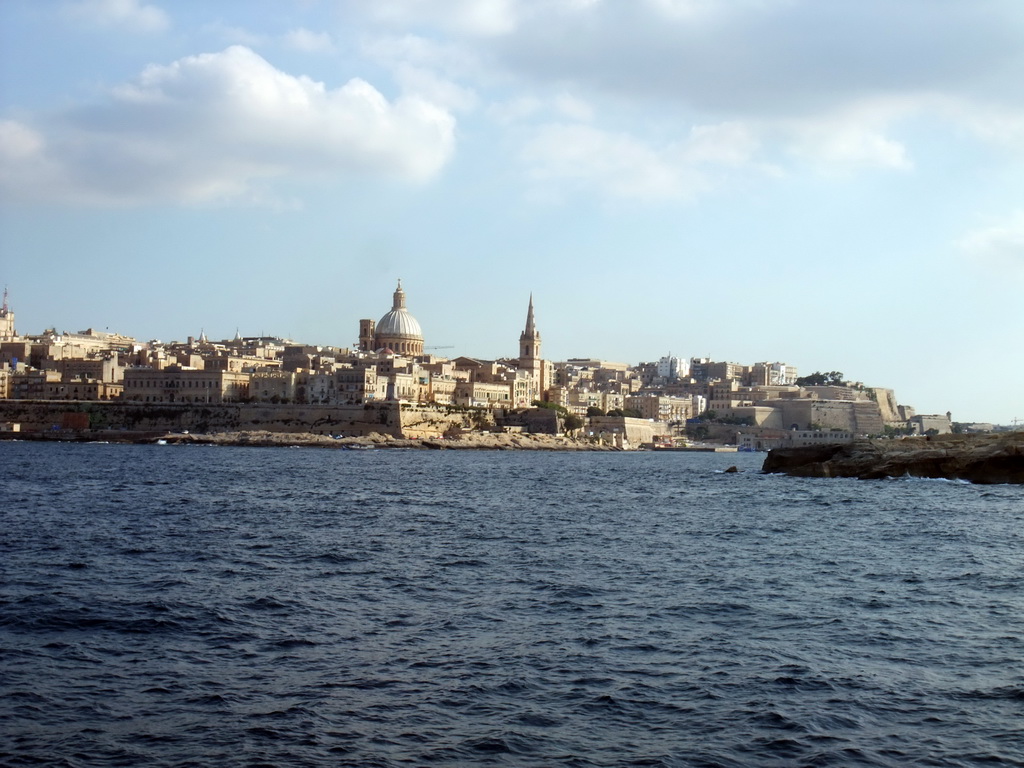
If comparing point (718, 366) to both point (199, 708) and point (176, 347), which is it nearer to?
point (176, 347)

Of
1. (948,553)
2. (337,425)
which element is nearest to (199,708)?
(948,553)

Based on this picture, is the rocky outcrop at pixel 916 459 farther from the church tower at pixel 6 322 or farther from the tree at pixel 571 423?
the church tower at pixel 6 322

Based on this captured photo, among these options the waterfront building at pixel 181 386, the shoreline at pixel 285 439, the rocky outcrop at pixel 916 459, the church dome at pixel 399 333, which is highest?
the church dome at pixel 399 333

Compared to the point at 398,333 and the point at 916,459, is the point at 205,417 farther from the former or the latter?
the point at 916,459

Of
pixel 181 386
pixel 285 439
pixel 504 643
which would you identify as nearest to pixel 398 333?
pixel 181 386

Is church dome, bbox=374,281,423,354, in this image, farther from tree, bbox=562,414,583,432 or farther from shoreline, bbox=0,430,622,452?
shoreline, bbox=0,430,622,452

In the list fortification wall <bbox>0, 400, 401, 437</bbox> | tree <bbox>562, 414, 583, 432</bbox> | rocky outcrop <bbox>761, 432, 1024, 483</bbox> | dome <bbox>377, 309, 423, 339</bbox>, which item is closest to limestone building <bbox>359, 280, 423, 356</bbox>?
dome <bbox>377, 309, 423, 339</bbox>

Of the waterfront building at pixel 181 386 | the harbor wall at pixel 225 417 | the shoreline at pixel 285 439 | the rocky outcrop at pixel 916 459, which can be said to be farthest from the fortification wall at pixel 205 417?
the rocky outcrop at pixel 916 459
